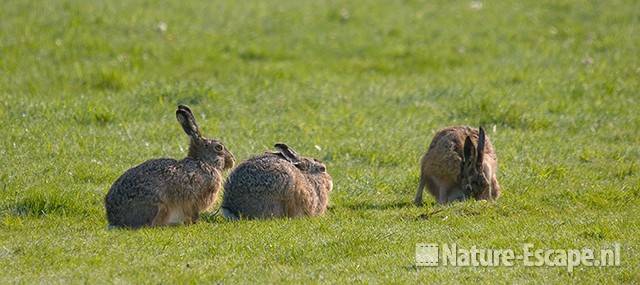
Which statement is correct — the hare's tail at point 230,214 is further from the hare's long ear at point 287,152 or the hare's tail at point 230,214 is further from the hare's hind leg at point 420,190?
the hare's hind leg at point 420,190

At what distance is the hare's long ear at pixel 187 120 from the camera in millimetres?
11609

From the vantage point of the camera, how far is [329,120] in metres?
16.8

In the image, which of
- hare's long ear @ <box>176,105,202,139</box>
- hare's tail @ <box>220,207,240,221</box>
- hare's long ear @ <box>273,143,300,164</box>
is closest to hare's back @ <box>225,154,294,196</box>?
hare's tail @ <box>220,207,240,221</box>

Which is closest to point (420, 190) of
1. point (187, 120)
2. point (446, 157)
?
point (446, 157)

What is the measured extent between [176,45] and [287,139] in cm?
635

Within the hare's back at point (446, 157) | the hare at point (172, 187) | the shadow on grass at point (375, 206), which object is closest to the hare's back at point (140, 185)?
the hare at point (172, 187)

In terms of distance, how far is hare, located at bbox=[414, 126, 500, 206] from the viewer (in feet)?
41.8

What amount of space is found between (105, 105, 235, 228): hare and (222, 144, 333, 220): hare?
248 millimetres

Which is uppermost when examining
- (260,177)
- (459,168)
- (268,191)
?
(260,177)

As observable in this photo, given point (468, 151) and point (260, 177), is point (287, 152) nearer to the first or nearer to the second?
point (260, 177)

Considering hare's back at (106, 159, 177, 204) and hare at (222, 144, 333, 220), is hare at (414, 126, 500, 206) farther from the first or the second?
hare's back at (106, 159, 177, 204)

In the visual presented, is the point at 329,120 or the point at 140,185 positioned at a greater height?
the point at 140,185

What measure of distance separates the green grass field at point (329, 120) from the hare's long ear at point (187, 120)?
928 mm

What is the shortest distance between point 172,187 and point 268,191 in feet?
3.34
